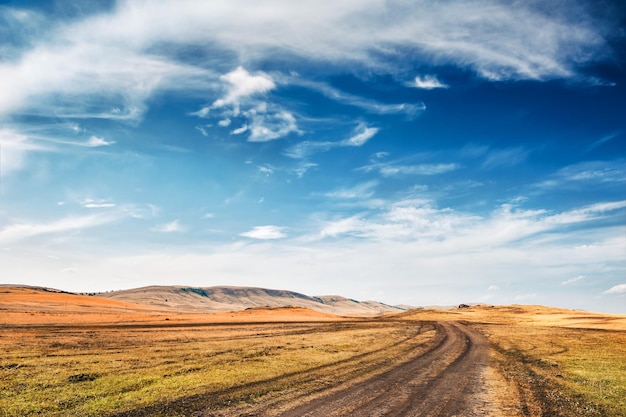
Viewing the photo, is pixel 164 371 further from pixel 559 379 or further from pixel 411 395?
pixel 559 379

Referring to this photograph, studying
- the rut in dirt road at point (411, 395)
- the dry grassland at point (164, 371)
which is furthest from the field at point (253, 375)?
the rut in dirt road at point (411, 395)

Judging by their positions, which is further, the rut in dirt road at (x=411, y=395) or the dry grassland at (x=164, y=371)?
the dry grassland at (x=164, y=371)

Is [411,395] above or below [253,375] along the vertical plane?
above

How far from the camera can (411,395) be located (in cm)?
1381

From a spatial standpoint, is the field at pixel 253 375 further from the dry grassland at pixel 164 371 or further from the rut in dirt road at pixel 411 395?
the rut in dirt road at pixel 411 395

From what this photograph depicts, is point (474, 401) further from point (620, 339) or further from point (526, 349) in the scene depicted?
point (620, 339)

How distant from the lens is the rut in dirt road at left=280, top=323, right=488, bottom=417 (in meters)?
11.8

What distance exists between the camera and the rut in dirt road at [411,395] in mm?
11805

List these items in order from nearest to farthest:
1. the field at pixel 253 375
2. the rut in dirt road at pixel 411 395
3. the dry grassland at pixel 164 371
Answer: the rut in dirt road at pixel 411 395 < the field at pixel 253 375 < the dry grassland at pixel 164 371

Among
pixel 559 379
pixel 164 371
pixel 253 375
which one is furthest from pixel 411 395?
pixel 164 371

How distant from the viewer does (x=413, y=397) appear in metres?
13.5

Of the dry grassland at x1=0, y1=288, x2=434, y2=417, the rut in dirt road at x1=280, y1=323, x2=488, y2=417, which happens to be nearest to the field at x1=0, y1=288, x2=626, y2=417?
the dry grassland at x1=0, y1=288, x2=434, y2=417

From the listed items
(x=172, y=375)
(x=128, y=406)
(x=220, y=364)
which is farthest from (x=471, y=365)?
(x=128, y=406)

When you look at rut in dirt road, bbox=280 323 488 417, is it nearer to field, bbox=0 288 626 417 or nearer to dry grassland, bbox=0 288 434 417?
field, bbox=0 288 626 417
